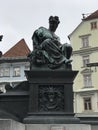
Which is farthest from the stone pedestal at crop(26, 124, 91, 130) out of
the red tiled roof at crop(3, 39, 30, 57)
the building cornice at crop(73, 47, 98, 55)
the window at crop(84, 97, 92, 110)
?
the red tiled roof at crop(3, 39, 30, 57)

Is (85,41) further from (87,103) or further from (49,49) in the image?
(49,49)

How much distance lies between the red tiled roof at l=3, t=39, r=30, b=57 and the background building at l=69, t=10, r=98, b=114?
9109mm

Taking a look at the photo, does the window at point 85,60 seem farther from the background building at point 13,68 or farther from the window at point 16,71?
the window at point 16,71

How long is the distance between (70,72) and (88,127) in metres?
1.09

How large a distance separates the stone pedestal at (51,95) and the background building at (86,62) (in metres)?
25.9

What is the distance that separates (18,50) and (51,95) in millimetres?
38022

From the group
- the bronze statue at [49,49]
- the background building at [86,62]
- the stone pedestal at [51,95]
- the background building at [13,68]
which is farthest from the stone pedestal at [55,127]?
A: the background building at [13,68]

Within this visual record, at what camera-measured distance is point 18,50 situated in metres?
43.8

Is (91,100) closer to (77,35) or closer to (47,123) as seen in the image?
(77,35)

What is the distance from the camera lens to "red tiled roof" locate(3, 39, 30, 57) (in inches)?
1683

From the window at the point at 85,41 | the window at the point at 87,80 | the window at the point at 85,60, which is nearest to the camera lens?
the window at the point at 87,80

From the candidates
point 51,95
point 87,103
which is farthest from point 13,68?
point 51,95

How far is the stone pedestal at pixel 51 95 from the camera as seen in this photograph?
234 inches

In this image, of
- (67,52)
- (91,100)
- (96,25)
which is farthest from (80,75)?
(67,52)
